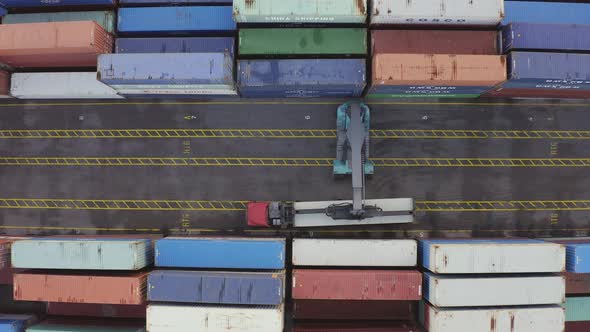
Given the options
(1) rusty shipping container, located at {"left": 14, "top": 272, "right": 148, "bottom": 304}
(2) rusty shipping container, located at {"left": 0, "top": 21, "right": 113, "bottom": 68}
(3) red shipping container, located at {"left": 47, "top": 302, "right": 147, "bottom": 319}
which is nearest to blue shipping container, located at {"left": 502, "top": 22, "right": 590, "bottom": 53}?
(2) rusty shipping container, located at {"left": 0, "top": 21, "right": 113, "bottom": 68}

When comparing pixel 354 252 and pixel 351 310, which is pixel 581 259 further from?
pixel 351 310

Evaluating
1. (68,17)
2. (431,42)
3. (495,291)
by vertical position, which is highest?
(68,17)

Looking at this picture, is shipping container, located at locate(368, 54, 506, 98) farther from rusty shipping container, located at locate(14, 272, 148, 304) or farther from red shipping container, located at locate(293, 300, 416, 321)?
rusty shipping container, located at locate(14, 272, 148, 304)

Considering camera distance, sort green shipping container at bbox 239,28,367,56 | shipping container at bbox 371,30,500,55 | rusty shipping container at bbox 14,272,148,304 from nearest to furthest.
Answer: rusty shipping container at bbox 14,272,148,304
shipping container at bbox 371,30,500,55
green shipping container at bbox 239,28,367,56

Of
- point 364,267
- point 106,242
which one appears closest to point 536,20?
point 364,267

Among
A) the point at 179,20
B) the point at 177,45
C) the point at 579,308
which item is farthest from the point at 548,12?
the point at 177,45

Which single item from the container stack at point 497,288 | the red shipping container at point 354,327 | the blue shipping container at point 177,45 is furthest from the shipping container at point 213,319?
the blue shipping container at point 177,45

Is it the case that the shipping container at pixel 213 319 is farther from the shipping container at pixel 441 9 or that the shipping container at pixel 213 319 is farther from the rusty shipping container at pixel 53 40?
the shipping container at pixel 441 9
